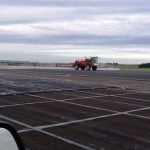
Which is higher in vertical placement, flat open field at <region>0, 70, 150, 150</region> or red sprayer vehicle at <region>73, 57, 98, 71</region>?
red sprayer vehicle at <region>73, 57, 98, 71</region>

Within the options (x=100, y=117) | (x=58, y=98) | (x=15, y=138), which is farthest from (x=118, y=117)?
(x=15, y=138)

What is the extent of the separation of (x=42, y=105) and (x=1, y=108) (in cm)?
190

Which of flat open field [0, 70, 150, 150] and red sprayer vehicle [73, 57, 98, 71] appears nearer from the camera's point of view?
flat open field [0, 70, 150, 150]

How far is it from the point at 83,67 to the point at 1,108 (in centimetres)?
5424

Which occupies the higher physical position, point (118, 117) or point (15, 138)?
point (15, 138)

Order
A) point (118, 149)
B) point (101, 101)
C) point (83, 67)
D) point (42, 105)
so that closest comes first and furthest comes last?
point (118, 149) → point (42, 105) → point (101, 101) → point (83, 67)

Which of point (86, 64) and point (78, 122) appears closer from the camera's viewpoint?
point (78, 122)

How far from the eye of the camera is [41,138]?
9.52 meters

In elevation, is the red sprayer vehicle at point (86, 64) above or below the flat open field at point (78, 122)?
above

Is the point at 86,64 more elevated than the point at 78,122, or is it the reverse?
the point at 86,64

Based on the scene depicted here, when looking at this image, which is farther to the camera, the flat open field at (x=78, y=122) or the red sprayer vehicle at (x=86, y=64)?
the red sprayer vehicle at (x=86, y=64)

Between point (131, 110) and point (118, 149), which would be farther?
point (131, 110)

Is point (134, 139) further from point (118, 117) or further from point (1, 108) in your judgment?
point (1, 108)

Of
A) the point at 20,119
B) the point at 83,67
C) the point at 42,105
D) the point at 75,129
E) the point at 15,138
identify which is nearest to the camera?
the point at 15,138
